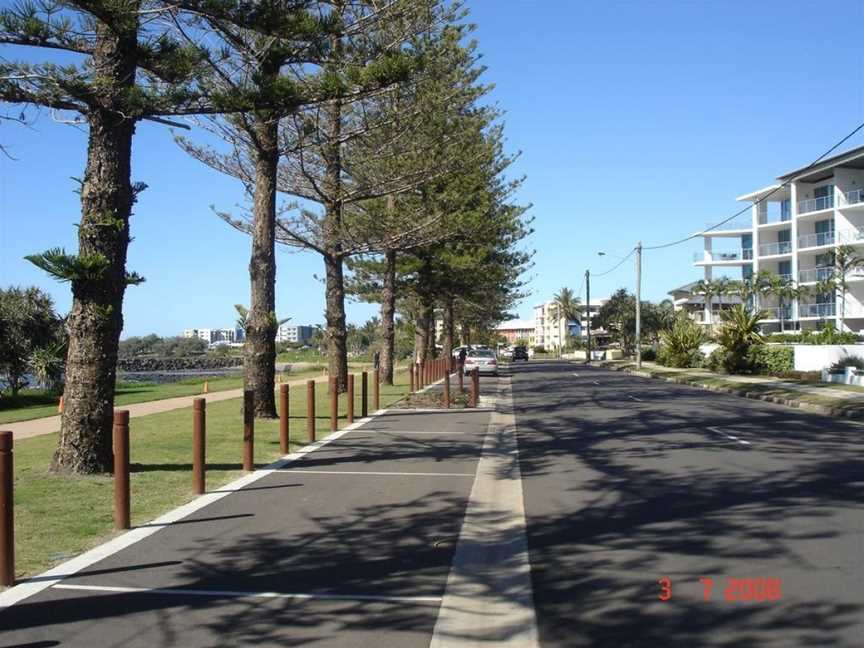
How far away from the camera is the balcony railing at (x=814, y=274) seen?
190ft

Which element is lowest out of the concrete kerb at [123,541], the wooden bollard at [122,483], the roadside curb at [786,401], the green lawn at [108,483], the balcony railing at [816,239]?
the roadside curb at [786,401]

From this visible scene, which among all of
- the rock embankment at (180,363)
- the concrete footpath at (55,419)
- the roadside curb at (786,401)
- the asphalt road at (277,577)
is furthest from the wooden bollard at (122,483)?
the rock embankment at (180,363)

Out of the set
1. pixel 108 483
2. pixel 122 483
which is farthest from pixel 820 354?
pixel 122 483

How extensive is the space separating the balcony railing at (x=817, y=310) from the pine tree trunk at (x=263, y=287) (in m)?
50.7

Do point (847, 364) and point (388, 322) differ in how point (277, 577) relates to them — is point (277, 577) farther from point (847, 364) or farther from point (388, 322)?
point (847, 364)

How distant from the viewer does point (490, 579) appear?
6.14 meters

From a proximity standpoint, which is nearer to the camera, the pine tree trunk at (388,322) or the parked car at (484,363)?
the pine tree trunk at (388,322)

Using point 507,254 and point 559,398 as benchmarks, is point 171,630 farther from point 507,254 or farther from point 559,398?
point 507,254

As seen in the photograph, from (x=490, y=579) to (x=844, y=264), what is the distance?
54.7 m

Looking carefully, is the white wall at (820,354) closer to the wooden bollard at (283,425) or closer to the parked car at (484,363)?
the parked car at (484,363)

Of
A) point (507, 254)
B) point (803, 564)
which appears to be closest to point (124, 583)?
point (803, 564)

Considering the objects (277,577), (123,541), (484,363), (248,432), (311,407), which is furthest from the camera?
(484,363)

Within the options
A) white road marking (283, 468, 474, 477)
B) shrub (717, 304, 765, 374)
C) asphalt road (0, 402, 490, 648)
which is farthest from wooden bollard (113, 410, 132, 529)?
shrub (717, 304, 765, 374)

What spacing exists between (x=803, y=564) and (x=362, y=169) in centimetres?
2132
